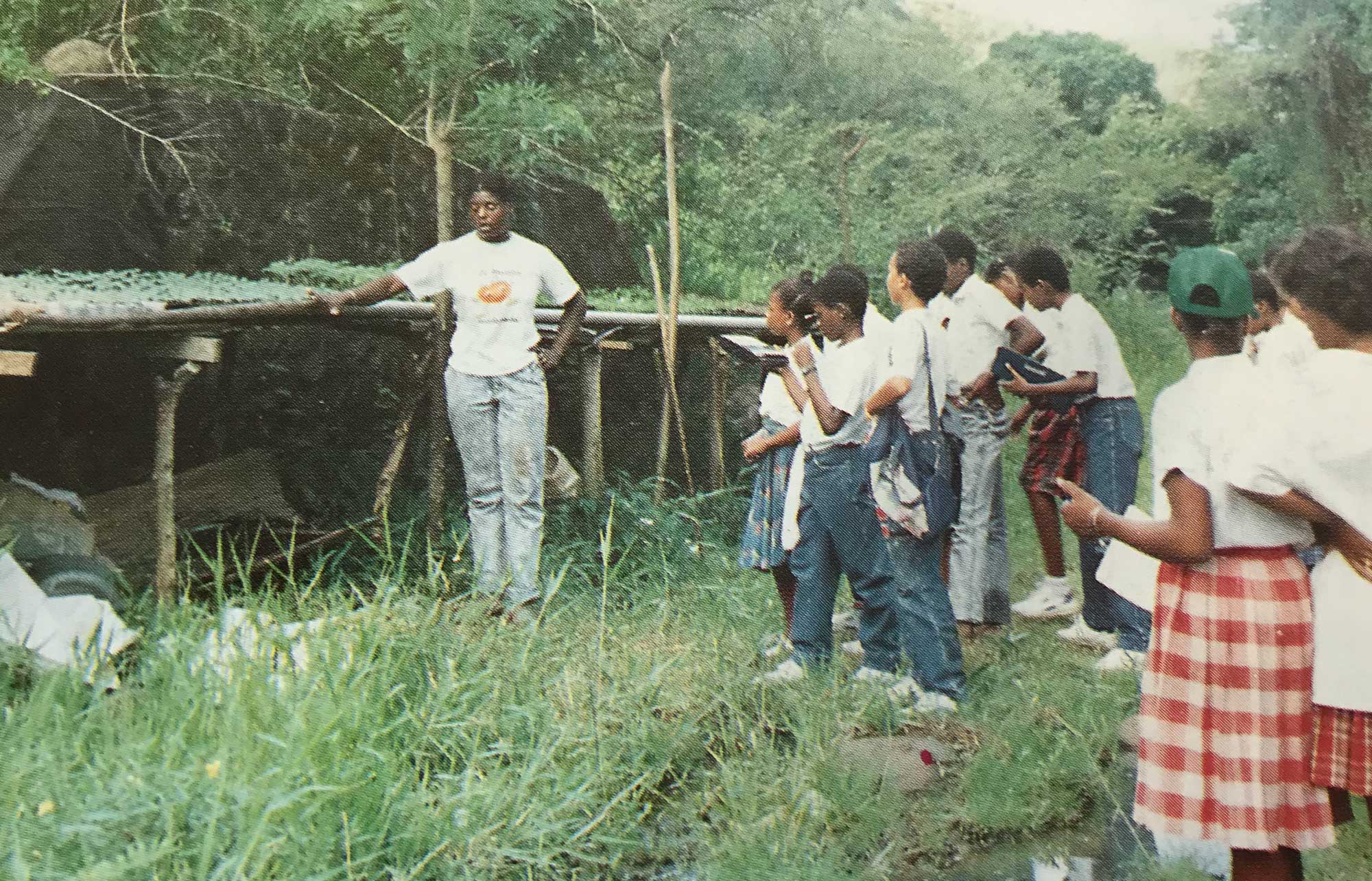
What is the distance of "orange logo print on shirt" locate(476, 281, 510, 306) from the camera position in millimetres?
6312

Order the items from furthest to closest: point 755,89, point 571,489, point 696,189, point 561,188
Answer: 1. point 755,89
2. point 696,189
3. point 561,188
4. point 571,489

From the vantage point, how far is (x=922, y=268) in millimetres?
5211

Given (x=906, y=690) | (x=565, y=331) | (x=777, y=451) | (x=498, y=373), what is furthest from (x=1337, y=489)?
(x=565, y=331)

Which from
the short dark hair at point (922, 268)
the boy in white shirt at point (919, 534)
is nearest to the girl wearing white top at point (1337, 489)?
the boy in white shirt at point (919, 534)

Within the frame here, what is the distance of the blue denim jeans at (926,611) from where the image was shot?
4934 mm

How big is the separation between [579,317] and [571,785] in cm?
306

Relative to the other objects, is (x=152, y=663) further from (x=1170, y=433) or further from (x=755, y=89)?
(x=755, y=89)

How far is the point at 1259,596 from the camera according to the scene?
9.73 ft

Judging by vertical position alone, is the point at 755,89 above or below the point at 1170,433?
above

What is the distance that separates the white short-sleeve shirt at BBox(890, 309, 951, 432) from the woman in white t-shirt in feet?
6.54

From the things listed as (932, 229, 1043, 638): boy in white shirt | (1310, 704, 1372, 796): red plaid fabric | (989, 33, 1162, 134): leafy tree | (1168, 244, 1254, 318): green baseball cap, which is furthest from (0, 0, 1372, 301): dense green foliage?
(1310, 704, 1372, 796): red plaid fabric

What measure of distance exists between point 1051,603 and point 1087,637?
64cm

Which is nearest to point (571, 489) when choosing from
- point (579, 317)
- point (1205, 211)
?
point (579, 317)

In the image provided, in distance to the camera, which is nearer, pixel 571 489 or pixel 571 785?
pixel 571 785
